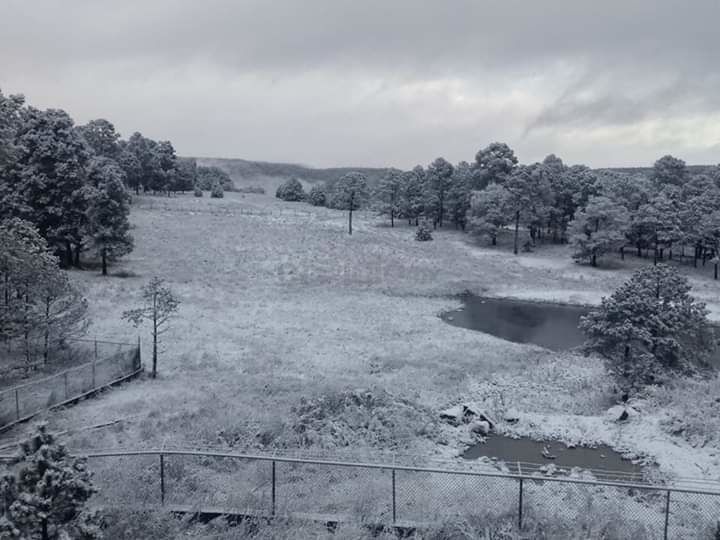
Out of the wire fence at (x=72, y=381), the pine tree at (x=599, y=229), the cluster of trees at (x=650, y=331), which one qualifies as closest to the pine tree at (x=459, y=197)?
the pine tree at (x=599, y=229)

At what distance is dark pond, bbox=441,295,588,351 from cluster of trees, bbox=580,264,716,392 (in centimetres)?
1052

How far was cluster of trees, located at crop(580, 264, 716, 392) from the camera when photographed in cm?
2622

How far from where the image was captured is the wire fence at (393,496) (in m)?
12.4

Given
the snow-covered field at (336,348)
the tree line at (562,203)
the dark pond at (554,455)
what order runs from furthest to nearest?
1. the tree line at (562,203)
2. the snow-covered field at (336,348)
3. the dark pond at (554,455)

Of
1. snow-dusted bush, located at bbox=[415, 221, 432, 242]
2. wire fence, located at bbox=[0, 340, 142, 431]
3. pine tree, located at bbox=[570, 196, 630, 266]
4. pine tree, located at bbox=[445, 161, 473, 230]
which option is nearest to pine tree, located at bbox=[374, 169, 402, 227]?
pine tree, located at bbox=[445, 161, 473, 230]

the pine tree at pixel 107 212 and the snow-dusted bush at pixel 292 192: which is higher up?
the snow-dusted bush at pixel 292 192

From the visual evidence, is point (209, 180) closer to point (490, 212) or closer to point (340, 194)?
point (340, 194)

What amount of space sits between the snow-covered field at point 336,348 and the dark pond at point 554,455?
29.2 inches

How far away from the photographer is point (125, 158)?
98750 mm

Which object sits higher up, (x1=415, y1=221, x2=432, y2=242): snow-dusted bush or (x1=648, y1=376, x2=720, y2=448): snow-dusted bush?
(x1=415, y1=221, x2=432, y2=242): snow-dusted bush

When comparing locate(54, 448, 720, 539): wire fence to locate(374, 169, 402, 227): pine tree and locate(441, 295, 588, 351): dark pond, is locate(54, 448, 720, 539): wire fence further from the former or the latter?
locate(374, 169, 402, 227): pine tree

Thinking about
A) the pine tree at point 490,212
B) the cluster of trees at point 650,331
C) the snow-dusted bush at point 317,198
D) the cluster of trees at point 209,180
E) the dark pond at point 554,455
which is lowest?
the dark pond at point 554,455

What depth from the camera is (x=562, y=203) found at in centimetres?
8419

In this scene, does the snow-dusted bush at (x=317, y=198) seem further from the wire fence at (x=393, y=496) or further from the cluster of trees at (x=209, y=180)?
the wire fence at (x=393, y=496)
